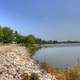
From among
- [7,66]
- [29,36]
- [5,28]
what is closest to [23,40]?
[29,36]

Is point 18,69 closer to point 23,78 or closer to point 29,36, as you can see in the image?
point 23,78

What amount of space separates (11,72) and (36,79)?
8.89ft

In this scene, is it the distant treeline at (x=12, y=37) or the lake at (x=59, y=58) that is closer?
the lake at (x=59, y=58)

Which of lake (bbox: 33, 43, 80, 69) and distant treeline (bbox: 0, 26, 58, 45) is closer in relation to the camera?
lake (bbox: 33, 43, 80, 69)

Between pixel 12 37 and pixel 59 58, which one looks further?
pixel 12 37

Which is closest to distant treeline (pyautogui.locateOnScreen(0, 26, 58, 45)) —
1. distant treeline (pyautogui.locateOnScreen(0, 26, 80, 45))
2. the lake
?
distant treeline (pyautogui.locateOnScreen(0, 26, 80, 45))

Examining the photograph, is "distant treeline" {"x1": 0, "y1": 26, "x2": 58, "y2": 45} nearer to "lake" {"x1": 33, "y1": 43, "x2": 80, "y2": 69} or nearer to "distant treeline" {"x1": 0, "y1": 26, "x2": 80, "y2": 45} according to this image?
"distant treeline" {"x1": 0, "y1": 26, "x2": 80, "y2": 45}

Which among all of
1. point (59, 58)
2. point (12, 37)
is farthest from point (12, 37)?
point (59, 58)

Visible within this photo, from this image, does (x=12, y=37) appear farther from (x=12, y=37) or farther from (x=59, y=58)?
(x=59, y=58)

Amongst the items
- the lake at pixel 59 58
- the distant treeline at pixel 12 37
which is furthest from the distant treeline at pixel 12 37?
the lake at pixel 59 58

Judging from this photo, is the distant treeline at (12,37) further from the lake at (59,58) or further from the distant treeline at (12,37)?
the lake at (59,58)

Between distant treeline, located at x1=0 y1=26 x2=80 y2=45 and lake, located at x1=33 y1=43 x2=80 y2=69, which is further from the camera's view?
distant treeline, located at x1=0 y1=26 x2=80 y2=45

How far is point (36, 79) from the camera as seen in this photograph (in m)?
11.8

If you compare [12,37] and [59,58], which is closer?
[59,58]
